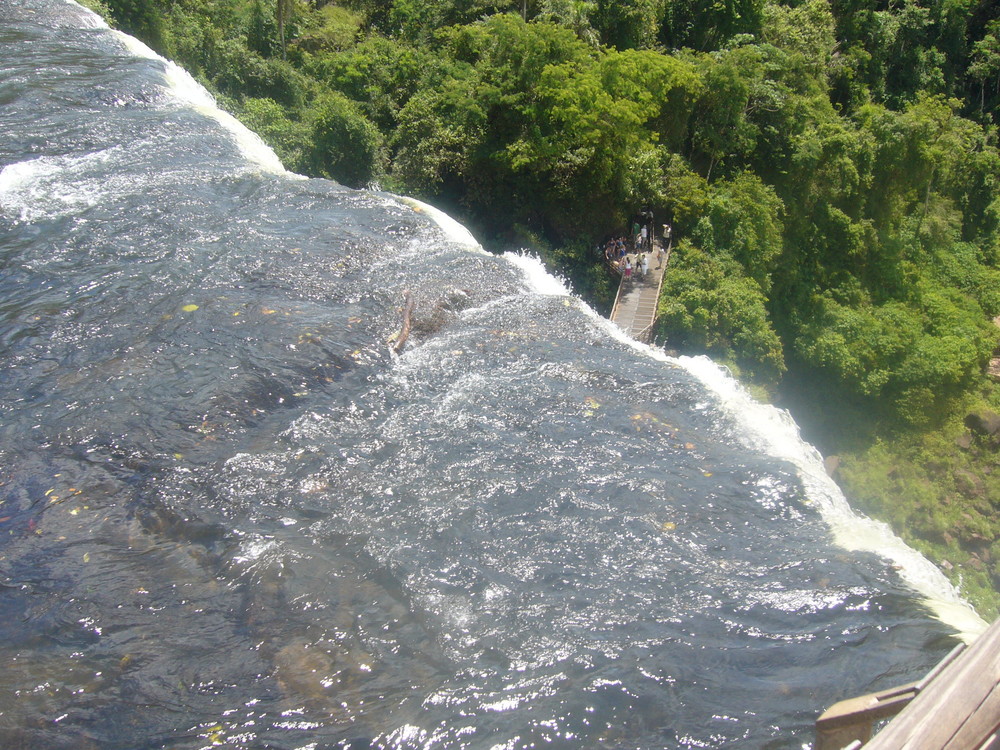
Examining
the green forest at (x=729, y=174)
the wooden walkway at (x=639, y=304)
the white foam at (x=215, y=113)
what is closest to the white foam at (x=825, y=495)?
the white foam at (x=215, y=113)

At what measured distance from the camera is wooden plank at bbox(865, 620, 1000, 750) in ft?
6.03

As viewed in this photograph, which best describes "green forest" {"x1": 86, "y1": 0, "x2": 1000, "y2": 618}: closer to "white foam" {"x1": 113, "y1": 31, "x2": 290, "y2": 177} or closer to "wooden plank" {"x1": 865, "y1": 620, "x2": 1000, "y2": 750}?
"white foam" {"x1": 113, "y1": 31, "x2": 290, "y2": 177}

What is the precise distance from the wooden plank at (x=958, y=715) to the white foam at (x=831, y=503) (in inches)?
134

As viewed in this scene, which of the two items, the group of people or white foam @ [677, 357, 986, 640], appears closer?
white foam @ [677, 357, 986, 640]

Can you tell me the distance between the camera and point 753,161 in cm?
2211

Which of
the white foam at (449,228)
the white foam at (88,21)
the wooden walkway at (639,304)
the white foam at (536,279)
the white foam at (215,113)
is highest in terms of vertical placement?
the white foam at (88,21)

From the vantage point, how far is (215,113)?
13594mm

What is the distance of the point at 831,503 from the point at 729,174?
17502 millimetres

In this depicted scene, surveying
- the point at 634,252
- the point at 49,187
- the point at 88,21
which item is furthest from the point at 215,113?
the point at 634,252

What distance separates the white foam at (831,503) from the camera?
5160 millimetres

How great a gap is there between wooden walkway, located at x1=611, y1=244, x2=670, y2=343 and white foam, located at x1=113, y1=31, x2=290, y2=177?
7.95m

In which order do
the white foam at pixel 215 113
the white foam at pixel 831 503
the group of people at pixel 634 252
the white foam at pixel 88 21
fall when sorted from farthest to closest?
the group of people at pixel 634 252 → the white foam at pixel 88 21 → the white foam at pixel 215 113 → the white foam at pixel 831 503

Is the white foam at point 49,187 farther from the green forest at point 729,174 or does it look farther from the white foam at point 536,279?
the green forest at point 729,174

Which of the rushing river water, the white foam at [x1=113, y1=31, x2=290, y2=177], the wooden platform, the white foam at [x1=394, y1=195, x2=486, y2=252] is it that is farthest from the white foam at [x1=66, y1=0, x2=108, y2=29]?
the wooden platform
